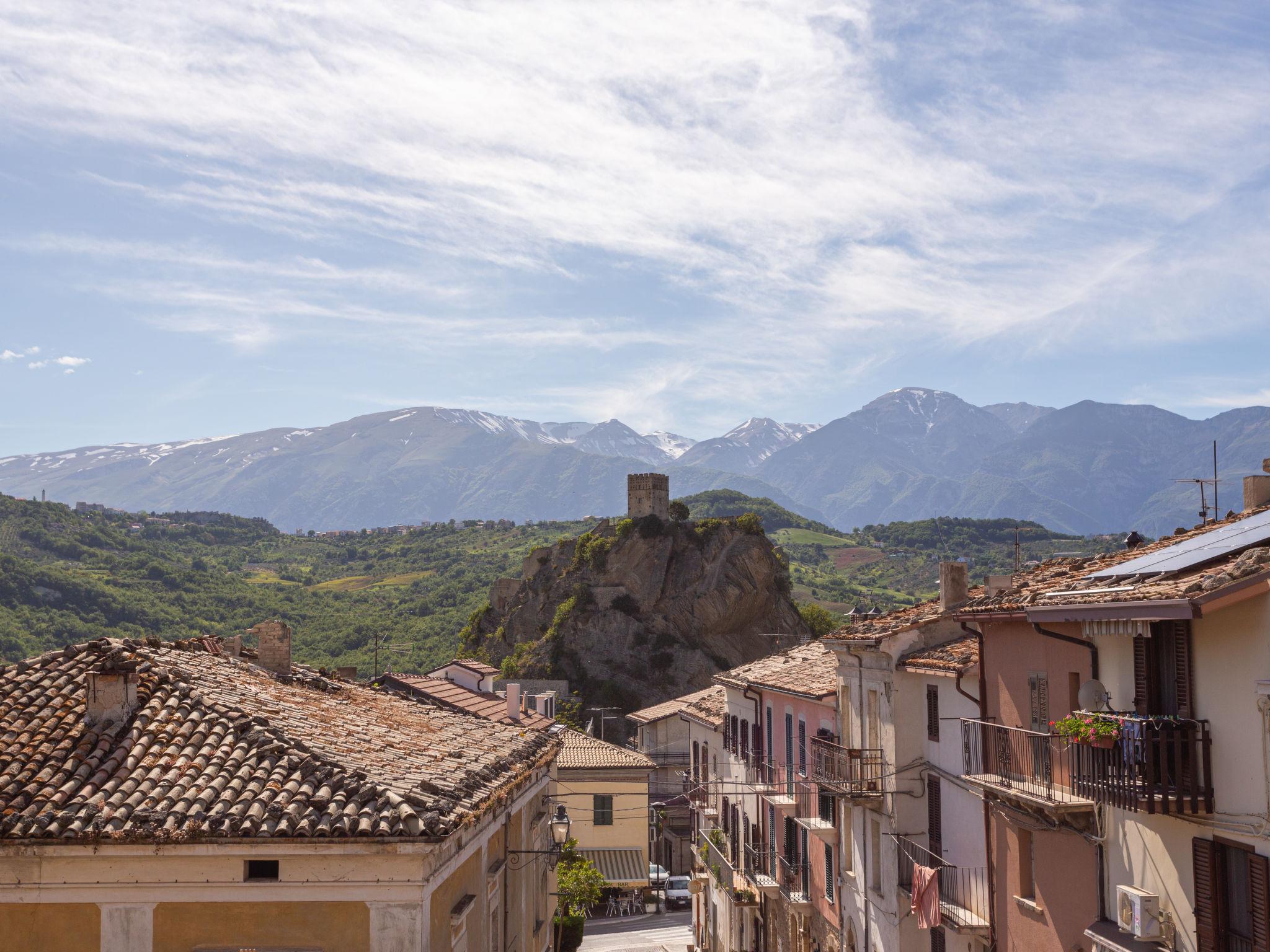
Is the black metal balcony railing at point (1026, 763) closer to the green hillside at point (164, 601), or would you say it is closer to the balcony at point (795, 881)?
the balcony at point (795, 881)

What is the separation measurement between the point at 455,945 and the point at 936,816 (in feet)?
42.2

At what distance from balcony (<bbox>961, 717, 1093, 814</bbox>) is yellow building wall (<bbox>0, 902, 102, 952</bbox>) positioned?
38.6 ft

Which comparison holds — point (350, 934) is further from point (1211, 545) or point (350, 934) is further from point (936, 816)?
point (936, 816)

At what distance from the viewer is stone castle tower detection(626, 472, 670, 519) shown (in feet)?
442

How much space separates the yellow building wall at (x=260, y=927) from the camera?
41.7 feet

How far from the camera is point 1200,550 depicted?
14.3 m

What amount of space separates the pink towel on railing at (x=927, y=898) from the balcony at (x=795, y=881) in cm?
1036

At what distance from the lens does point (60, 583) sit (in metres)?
116

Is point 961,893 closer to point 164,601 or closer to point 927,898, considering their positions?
point 927,898

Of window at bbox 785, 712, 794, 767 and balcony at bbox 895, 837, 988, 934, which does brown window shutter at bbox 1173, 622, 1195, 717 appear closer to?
balcony at bbox 895, 837, 988, 934

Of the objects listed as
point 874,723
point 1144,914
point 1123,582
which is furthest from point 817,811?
point 1123,582

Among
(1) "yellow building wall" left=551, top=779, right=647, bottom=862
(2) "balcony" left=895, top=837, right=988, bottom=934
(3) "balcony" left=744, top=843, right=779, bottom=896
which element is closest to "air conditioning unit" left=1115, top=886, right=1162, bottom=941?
(2) "balcony" left=895, top=837, right=988, bottom=934

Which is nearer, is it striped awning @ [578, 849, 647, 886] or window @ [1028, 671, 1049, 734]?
window @ [1028, 671, 1049, 734]

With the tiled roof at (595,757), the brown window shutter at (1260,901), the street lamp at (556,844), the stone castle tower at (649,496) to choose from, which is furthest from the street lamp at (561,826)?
the stone castle tower at (649,496)
